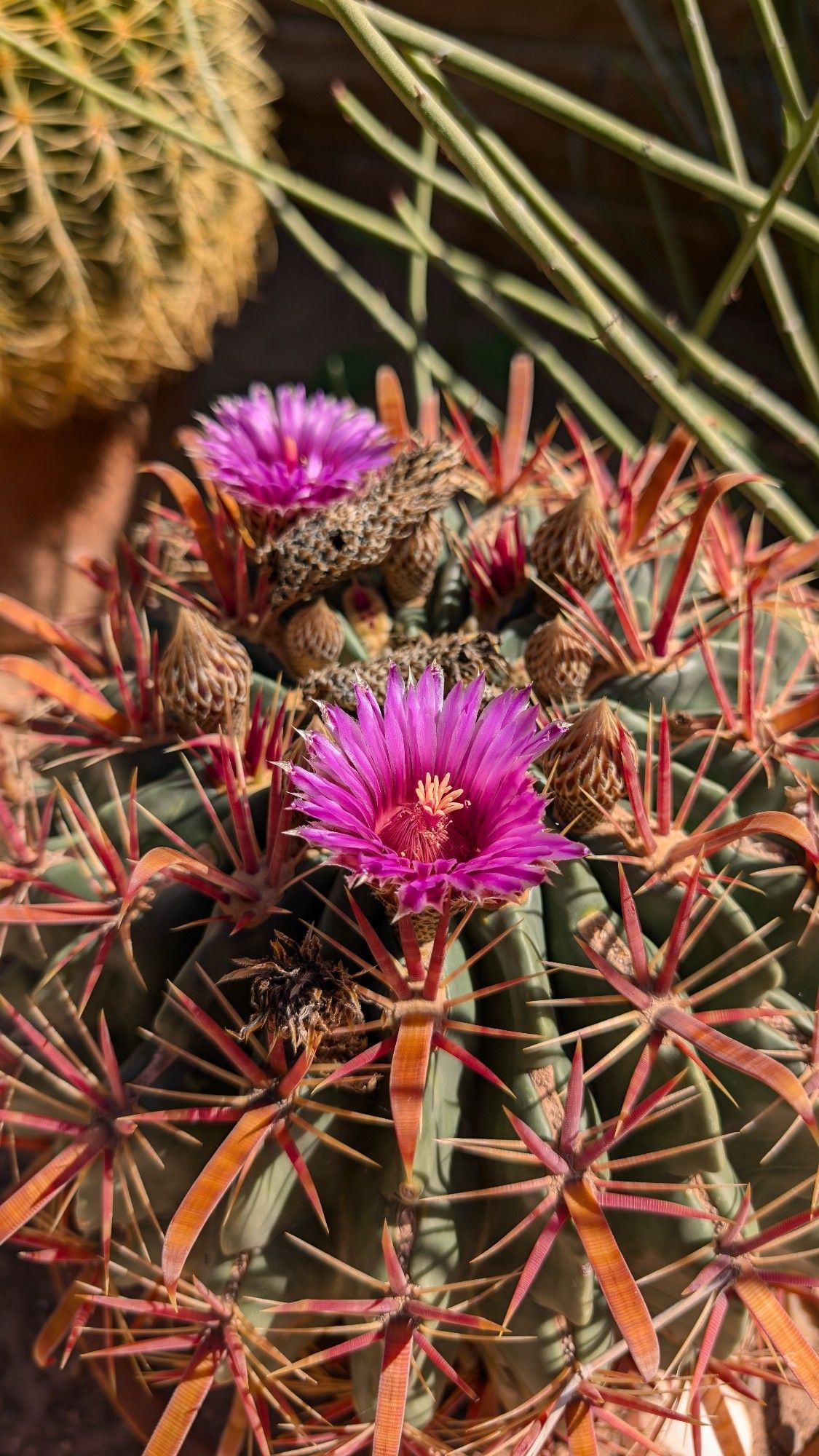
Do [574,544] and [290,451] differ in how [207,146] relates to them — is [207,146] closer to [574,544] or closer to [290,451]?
[290,451]

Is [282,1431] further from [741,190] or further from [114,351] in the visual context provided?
[114,351]

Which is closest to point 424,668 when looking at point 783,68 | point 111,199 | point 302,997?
point 302,997

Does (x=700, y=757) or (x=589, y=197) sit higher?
(x=589, y=197)

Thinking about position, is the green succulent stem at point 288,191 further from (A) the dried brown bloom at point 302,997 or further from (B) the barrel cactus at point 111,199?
(A) the dried brown bloom at point 302,997

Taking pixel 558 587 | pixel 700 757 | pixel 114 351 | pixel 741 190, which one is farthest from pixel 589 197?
pixel 700 757

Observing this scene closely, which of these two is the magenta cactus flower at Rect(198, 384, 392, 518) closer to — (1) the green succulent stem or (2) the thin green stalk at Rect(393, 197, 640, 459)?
(1) the green succulent stem

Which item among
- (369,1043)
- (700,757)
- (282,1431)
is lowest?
(282,1431)
